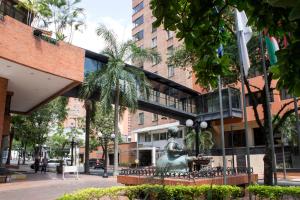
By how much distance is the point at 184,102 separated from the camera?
114ft

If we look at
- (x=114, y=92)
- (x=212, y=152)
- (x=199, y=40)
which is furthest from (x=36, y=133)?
(x=199, y=40)

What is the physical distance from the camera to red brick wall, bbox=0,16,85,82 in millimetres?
14104

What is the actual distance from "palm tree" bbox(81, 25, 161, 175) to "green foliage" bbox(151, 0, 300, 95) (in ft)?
60.8

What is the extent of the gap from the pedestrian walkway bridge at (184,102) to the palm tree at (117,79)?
7.03 feet

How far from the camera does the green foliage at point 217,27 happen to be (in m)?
2.32

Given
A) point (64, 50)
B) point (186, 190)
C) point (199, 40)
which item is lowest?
point (186, 190)

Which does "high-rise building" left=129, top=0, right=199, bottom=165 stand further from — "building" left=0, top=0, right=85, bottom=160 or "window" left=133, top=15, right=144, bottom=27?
"building" left=0, top=0, right=85, bottom=160

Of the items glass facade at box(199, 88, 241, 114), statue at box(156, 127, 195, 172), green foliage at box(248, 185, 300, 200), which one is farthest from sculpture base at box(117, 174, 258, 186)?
glass facade at box(199, 88, 241, 114)

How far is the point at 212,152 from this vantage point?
3309 centimetres

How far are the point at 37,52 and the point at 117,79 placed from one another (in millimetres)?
8551

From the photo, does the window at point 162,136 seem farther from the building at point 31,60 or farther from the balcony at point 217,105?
the building at point 31,60

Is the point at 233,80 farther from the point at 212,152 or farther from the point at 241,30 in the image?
the point at 212,152

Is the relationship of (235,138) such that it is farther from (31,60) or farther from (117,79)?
(31,60)

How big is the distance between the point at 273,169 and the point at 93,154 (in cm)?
5362
